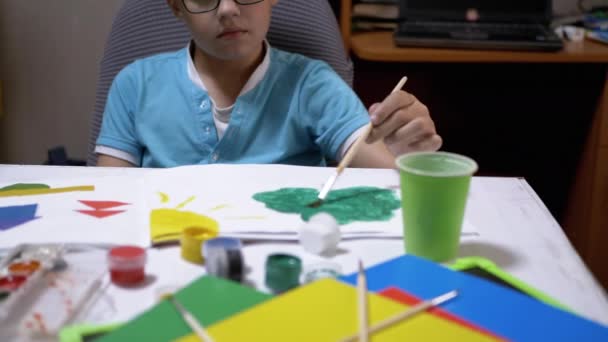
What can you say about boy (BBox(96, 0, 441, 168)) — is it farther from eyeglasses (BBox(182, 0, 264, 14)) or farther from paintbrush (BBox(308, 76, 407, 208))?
paintbrush (BBox(308, 76, 407, 208))

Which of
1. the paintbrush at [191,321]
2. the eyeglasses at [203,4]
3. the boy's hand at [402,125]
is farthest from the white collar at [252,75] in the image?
the paintbrush at [191,321]

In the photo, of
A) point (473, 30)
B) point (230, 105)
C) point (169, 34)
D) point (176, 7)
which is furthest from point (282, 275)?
point (473, 30)

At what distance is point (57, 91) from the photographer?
6.61ft

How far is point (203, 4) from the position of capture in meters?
1.10

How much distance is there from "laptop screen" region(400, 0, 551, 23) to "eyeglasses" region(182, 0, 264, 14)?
796 mm

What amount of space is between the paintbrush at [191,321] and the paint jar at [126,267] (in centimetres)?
Result: 8

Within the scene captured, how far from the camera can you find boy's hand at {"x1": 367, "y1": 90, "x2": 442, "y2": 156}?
2.81 ft

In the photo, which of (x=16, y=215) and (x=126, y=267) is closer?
(x=126, y=267)

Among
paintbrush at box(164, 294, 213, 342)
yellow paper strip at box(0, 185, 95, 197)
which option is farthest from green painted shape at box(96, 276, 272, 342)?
yellow paper strip at box(0, 185, 95, 197)

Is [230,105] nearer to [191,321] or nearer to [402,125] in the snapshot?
[402,125]

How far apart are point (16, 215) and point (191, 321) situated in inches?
14.1

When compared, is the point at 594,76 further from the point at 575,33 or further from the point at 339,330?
the point at 339,330

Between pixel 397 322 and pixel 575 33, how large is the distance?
1486mm

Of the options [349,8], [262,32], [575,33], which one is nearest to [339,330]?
[262,32]
